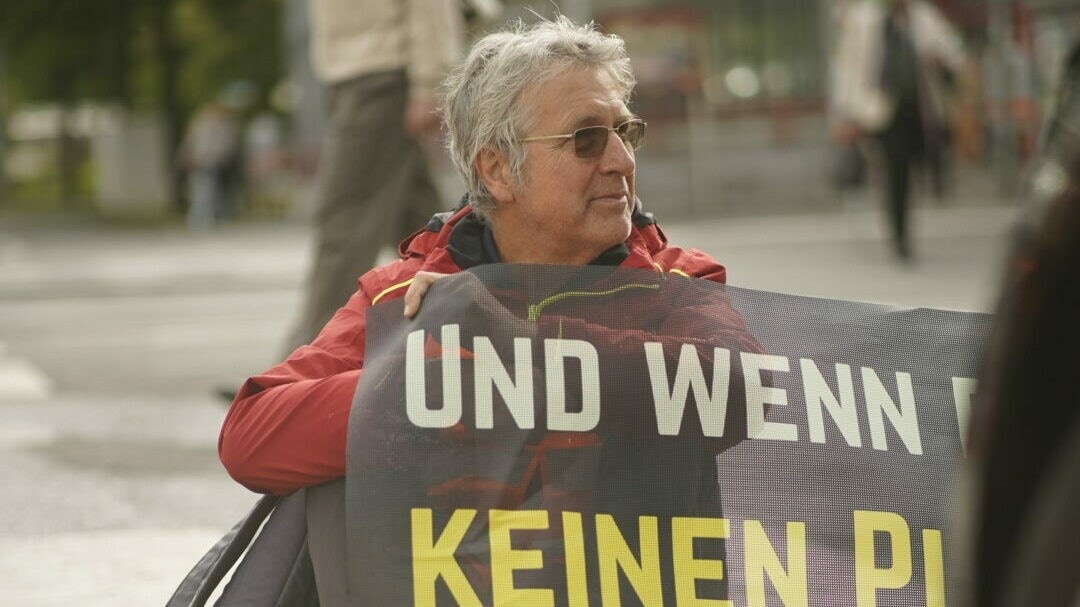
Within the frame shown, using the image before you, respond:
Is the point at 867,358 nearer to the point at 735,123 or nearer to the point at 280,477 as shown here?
the point at 280,477

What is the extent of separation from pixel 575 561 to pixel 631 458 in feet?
0.53

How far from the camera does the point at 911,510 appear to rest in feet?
8.16

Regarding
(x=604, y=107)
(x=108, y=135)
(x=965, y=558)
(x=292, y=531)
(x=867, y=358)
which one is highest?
(x=604, y=107)

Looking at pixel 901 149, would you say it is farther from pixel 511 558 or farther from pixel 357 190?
pixel 511 558

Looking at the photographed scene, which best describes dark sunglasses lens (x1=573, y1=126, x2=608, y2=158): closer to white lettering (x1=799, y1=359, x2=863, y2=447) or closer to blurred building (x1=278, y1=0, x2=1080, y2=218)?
white lettering (x1=799, y1=359, x2=863, y2=447)

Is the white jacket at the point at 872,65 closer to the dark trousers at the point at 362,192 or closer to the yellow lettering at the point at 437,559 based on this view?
the dark trousers at the point at 362,192

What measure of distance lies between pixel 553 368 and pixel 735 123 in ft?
54.5

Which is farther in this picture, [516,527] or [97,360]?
[97,360]

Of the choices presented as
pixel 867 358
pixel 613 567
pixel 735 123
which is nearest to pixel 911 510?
pixel 867 358

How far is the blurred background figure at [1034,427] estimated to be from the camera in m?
1.42

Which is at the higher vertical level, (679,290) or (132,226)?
(679,290)

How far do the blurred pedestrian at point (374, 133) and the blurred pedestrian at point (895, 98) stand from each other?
5.11 m

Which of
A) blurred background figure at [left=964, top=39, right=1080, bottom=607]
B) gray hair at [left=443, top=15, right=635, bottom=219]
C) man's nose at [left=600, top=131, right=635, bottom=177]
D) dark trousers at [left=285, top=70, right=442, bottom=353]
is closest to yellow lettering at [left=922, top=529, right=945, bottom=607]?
man's nose at [left=600, top=131, right=635, bottom=177]

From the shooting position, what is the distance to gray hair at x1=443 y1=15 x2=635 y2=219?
279 centimetres
